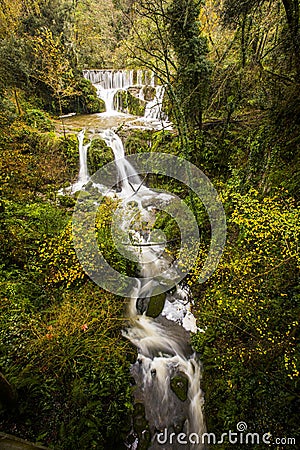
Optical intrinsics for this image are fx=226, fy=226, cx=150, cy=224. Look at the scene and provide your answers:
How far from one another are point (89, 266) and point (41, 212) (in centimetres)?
270

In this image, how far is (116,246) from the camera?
6.36m

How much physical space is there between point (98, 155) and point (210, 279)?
8.70 m

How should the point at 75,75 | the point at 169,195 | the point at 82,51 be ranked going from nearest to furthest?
the point at 169,195
the point at 75,75
the point at 82,51

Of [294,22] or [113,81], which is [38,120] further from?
[294,22]

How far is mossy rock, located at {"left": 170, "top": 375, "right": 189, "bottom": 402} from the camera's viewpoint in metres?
5.00

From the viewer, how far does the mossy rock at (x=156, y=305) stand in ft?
21.2

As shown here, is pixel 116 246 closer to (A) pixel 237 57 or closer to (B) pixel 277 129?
(B) pixel 277 129

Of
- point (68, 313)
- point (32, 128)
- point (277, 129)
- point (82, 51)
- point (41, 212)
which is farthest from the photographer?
point (82, 51)

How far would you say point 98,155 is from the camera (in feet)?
37.3

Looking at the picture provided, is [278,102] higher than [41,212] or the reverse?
higher

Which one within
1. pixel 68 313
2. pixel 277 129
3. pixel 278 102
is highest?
pixel 278 102

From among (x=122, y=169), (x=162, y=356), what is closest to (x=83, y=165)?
(x=122, y=169)

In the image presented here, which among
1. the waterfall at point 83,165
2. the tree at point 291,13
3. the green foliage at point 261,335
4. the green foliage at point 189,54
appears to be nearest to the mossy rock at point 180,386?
the green foliage at point 261,335

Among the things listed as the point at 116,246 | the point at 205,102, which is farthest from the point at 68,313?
the point at 205,102
